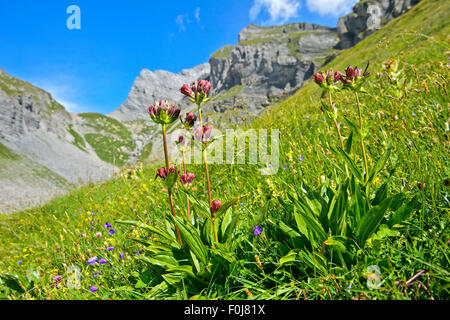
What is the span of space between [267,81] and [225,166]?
194m

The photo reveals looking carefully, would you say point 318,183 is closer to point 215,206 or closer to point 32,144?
point 215,206

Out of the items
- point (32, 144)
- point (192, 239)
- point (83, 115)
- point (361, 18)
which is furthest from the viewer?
point (83, 115)

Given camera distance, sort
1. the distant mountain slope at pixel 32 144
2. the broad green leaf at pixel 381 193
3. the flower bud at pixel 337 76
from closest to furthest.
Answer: the broad green leaf at pixel 381 193 < the flower bud at pixel 337 76 < the distant mountain slope at pixel 32 144

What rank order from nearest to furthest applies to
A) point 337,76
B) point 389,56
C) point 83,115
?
point 337,76 < point 389,56 < point 83,115

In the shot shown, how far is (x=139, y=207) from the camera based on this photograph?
4.03 m

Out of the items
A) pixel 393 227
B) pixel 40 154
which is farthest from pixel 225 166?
pixel 40 154

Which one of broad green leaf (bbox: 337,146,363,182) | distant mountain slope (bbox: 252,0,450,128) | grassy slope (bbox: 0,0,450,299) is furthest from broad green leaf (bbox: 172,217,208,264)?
distant mountain slope (bbox: 252,0,450,128)

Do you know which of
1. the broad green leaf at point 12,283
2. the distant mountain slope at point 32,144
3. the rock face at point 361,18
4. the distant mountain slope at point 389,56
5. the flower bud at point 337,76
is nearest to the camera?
the flower bud at point 337,76

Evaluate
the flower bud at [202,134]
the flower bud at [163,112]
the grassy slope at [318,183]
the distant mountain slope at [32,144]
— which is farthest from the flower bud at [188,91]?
the distant mountain slope at [32,144]

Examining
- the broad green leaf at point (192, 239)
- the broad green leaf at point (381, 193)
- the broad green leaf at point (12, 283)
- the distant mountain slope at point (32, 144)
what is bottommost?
the broad green leaf at point (12, 283)

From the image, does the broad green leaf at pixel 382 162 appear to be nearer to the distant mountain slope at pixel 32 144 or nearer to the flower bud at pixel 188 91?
the flower bud at pixel 188 91

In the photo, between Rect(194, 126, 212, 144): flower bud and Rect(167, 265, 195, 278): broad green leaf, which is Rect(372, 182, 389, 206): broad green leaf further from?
Rect(167, 265, 195, 278): broad green leaf

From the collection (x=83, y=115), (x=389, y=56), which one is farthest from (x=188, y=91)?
(x=83, y=115)
